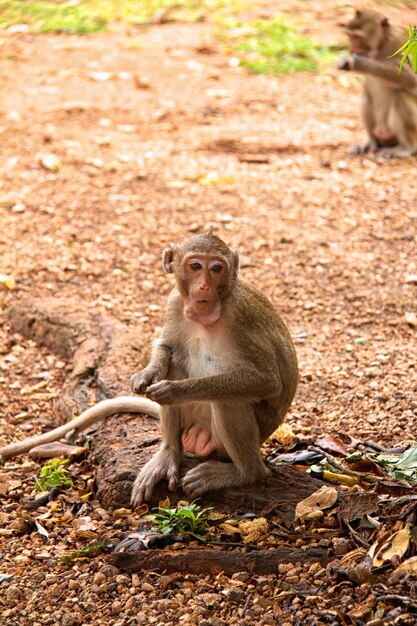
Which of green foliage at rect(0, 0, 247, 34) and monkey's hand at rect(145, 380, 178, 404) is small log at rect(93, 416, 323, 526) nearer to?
monkey's hand at rect(145, 380, 178, 404)

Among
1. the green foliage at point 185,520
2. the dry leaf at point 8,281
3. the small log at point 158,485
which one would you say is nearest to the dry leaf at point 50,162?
the dry leaf at point 8,281

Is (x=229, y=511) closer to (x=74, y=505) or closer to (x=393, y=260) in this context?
(x=74, y=505)

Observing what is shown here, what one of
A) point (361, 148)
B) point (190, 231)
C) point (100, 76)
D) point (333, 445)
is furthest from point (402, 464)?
point (100, 76)

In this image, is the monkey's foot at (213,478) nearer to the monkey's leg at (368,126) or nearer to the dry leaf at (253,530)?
the dry leaf at (253,530)

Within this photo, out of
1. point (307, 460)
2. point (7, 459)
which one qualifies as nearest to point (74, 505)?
point (7, 459)

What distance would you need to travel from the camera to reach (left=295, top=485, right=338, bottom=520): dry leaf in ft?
15.3

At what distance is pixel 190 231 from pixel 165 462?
3.76 m

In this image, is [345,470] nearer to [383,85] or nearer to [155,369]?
[155,369]

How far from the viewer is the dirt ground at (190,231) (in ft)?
14.5

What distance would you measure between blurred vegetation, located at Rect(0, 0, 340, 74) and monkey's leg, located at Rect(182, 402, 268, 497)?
871 cm

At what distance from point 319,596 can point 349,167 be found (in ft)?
21.8

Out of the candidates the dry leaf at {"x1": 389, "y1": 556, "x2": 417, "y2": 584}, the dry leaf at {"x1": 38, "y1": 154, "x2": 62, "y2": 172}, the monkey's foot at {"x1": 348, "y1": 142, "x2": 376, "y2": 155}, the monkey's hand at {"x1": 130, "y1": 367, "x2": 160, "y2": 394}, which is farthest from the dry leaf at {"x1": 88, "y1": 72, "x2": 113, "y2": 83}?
the dry leaf at {"x1": 389, "y1": 556, "x2": 417, "y2": 584}

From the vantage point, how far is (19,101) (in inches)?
463

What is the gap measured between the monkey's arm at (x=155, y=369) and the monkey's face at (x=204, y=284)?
0.33 metres
